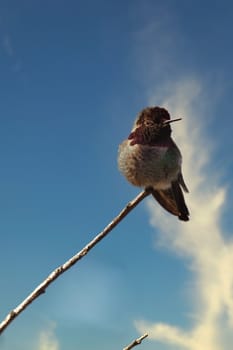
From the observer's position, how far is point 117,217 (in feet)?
14.3

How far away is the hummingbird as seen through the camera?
208 inches

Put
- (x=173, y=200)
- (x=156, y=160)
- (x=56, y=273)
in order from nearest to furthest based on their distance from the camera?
(x=56, y=273) < (x=156, y=160) < (x=173, y=200)

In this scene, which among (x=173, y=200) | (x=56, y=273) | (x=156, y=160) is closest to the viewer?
(x=56, y=273)

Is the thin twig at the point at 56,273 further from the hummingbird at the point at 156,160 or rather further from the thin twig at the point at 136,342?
the hummingbird at the point at 156,160

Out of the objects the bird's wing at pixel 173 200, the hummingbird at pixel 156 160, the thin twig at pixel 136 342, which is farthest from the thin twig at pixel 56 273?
the bird's wing at pixel 173 200

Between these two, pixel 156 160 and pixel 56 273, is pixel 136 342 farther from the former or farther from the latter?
pixel 156 160

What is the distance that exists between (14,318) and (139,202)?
192 centimetres

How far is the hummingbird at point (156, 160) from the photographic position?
17.3ft

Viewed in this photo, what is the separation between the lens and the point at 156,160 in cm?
539

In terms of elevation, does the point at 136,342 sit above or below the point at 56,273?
below

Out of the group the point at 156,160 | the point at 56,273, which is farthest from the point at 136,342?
the point at 156,160

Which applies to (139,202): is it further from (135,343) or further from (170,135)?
(135,343)

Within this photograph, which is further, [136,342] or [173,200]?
[173,200]

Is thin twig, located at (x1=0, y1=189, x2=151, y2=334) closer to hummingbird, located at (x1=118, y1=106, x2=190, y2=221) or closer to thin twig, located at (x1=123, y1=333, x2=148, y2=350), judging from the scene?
thin twig, located at (x1=123, y1=333, x2=148, y2=350)
